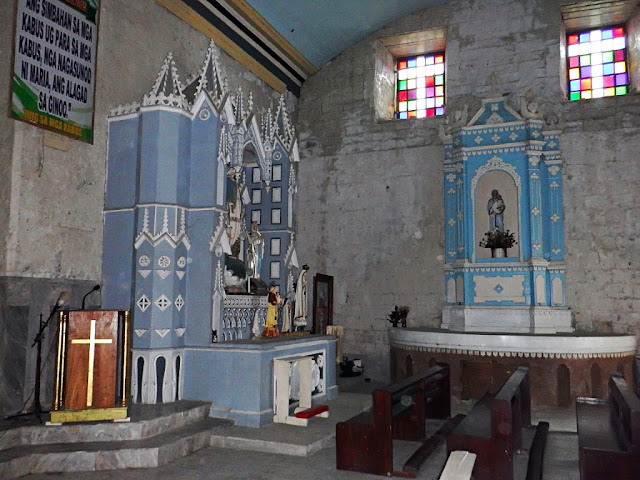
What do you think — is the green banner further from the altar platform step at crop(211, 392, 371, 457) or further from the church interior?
the altar platform step at crop(211, 392, 371, 457)

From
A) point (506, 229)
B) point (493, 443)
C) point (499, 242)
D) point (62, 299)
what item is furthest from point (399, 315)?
point (62, 299)

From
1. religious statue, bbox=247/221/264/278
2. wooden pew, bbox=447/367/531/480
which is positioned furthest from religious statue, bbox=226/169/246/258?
wooden pew, bbox=447/367/531/480

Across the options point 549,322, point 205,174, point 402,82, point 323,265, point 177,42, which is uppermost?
point 402,82

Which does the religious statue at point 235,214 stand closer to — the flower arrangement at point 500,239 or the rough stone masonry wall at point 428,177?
the rough stone masonry wall at point 428,177

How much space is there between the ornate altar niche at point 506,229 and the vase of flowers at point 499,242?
0.06 feet

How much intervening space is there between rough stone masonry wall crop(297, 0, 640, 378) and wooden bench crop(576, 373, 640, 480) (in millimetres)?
5391

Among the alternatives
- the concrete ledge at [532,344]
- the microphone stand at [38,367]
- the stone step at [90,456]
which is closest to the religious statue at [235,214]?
the microphone stand at [38,367]

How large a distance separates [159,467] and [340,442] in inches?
62.2

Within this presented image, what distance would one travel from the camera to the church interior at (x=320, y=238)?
514 cm

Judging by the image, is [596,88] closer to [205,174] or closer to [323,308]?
[323,308]

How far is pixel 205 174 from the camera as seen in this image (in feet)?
22.0

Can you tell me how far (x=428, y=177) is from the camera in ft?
36.3

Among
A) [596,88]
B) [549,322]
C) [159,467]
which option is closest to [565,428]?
[549,322]

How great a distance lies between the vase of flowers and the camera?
387 inches
